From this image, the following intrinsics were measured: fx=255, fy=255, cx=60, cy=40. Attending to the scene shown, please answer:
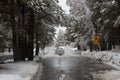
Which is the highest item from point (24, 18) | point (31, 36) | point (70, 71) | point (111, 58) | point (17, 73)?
point (24, 18)

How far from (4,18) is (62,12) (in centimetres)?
819

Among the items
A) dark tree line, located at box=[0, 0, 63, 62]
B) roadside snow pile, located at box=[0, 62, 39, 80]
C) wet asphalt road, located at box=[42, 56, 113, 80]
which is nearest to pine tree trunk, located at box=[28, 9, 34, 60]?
dark tree line, located at box=[0, 0, 63, 62]

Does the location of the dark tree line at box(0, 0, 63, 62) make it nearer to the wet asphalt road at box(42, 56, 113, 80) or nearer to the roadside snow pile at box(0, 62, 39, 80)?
the wet asphalt road at box(42, 56, 113, 80)

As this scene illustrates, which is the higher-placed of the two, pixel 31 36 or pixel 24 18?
pixel 24 18

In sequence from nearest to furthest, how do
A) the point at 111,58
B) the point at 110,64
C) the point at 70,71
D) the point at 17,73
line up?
the point at 17,73 → the point at 70,71 → the point at 110,64 → the point at 111,58

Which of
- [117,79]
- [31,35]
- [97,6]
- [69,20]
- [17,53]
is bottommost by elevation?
[117,79]

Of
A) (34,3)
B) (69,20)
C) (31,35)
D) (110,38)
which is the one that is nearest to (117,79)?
(34,3)

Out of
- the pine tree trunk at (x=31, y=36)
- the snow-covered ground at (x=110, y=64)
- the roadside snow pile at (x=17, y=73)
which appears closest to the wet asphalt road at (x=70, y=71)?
the snow-covered ground at (x=110, y=64)

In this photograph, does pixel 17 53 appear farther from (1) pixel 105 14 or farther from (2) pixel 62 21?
(1) pixel 105 14

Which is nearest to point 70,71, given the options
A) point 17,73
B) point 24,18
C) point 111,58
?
point 17,73

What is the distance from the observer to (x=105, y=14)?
3023 cm

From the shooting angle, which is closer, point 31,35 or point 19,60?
point 19,60

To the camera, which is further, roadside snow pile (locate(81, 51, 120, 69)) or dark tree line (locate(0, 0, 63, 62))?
roadside snow pile (locate(81, 51, 120, 69))

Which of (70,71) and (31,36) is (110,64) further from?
(31,36)
